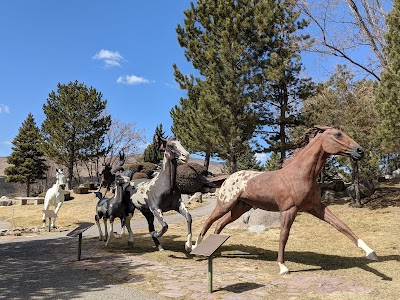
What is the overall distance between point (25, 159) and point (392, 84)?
38.0 metres

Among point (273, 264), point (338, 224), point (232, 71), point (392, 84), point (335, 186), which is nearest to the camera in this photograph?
point (338, 224)

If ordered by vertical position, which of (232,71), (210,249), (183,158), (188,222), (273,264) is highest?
(232,71)

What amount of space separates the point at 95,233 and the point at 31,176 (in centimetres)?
3000

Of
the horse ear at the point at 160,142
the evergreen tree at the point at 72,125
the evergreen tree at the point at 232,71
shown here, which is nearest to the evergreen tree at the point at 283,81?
the evergreen tree at the point at 232,71

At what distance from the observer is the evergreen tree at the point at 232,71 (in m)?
17.2

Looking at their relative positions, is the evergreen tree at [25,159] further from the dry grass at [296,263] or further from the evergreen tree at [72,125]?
the dry grass at [296,263]

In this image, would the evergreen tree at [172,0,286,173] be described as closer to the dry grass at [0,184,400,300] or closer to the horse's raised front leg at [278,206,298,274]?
the dry grass at [0,184,400,300]

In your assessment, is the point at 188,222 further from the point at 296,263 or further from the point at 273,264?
the point at 296,263

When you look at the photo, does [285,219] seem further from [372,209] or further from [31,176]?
[31,176]

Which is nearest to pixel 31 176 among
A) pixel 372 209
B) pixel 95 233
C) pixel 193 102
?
pixel 193 102

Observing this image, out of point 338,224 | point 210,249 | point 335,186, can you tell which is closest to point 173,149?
point 210,249

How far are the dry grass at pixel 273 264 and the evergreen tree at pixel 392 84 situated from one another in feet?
11.0

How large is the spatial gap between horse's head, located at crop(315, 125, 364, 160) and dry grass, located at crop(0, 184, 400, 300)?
2.06 m

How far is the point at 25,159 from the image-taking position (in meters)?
39.2
